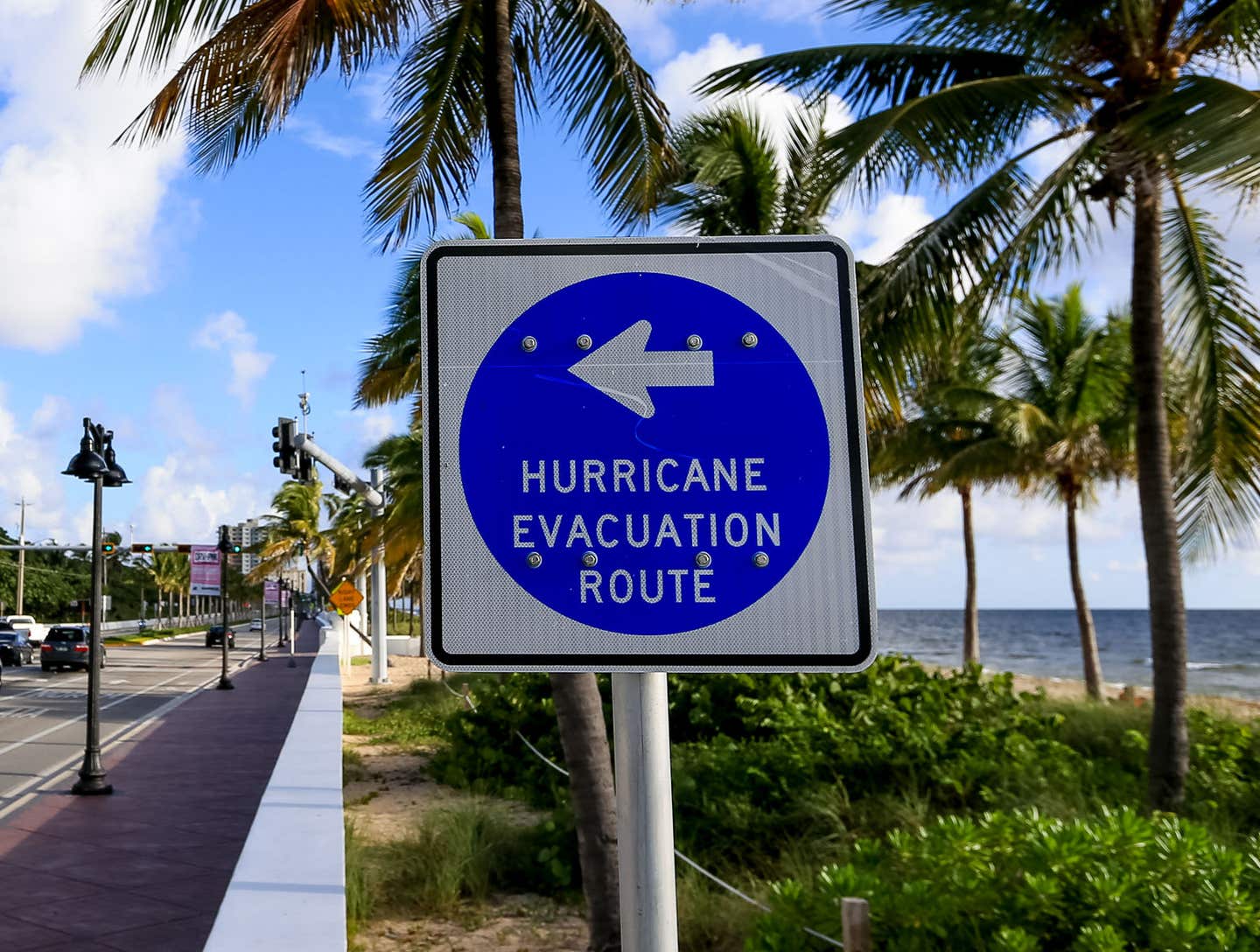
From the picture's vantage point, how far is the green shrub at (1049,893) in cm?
411

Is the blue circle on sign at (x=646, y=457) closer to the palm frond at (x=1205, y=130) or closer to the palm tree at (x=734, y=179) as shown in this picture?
the palm frond at (x=1205, y=130)

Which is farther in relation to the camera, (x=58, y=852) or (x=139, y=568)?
(x=139, y=568)

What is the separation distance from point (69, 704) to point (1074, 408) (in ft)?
74.6

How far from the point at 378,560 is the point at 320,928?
75.0 ft

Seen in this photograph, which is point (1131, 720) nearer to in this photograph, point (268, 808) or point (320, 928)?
point (268, 808)

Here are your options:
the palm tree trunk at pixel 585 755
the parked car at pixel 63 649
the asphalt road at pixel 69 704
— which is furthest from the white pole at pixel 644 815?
the parked car at pixel 63 649

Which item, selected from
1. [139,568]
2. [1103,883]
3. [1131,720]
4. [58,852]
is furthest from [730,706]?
[139,568]

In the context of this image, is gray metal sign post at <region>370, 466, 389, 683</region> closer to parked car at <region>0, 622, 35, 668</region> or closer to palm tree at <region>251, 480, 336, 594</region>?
parked car at <region>0, 622, 35, 668</region>

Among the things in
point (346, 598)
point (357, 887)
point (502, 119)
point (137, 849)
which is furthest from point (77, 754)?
point (502, 119)

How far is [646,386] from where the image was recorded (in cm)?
155

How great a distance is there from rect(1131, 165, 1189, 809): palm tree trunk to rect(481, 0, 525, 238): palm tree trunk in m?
4.94

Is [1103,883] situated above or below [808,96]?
below

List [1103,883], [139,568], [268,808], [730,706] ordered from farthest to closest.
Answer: [139,568], [730,706], [268,808], [1103,883]

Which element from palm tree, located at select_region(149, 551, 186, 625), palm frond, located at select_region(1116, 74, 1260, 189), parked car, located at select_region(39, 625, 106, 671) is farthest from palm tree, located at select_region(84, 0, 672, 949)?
palm tree, located at select_region(149, 551, 186, 625)
